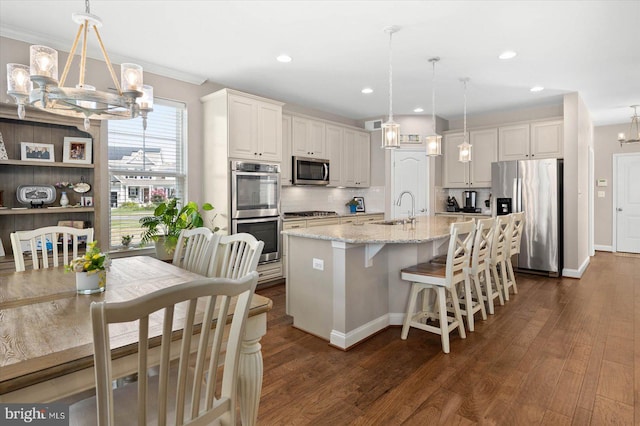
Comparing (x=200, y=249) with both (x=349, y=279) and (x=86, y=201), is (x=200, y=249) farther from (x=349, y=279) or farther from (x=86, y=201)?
(x=86, y=201)

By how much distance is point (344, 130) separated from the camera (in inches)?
245

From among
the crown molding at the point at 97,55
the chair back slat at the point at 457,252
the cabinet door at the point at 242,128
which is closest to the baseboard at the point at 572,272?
the chair back slat at the point at 457,252

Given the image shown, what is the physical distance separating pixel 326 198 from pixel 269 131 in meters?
2.04

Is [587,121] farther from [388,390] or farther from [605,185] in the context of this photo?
[388,390]

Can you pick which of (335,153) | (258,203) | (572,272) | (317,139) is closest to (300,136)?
(317,139)

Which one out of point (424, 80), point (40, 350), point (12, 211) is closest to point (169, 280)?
point (40, 350)

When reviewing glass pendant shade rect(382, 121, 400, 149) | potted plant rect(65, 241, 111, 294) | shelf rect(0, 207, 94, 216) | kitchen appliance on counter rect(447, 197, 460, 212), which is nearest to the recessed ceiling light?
glass pendant shade rect(382, 121, 400, 149)

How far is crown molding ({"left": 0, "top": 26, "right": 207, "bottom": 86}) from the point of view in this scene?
122 inches

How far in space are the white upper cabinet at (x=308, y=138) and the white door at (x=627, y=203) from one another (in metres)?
6.14

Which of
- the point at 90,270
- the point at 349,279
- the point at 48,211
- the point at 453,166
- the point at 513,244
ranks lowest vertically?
the point at 349,279

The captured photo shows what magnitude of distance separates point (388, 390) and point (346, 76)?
357 centimetres

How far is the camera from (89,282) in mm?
1722

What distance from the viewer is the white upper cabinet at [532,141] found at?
5.40 m

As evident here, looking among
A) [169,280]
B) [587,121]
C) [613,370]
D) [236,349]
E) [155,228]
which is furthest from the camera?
[587,121]
